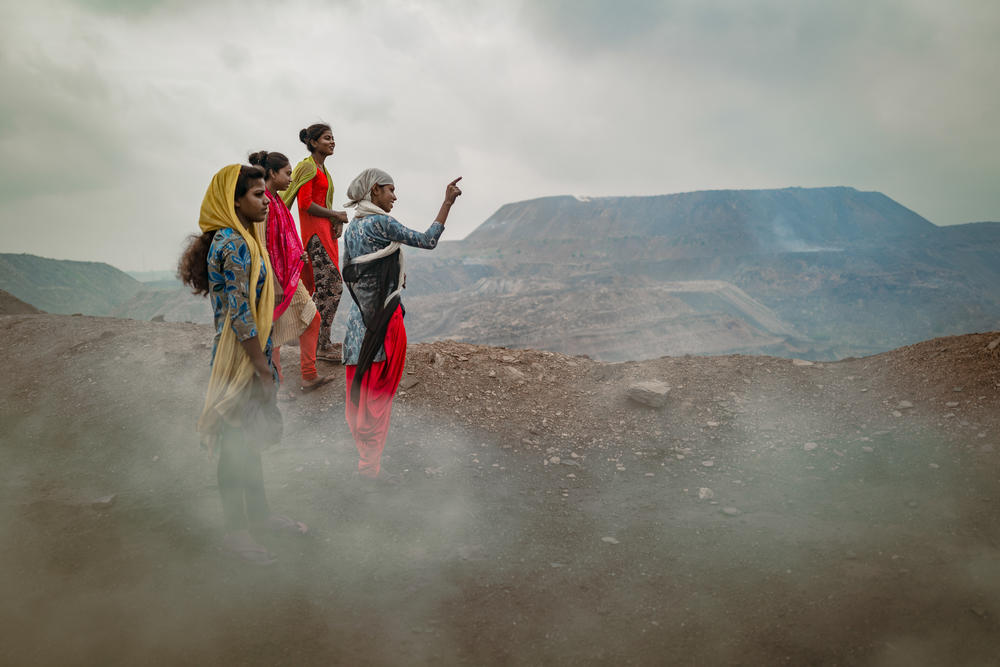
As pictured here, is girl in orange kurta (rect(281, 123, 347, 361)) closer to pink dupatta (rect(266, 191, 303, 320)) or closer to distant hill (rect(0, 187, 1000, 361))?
pink dupatta (rect(266, 191, 303, 320))

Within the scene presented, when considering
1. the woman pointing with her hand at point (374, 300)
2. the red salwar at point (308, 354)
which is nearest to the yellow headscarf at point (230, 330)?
the woman pointing with her hand at point (374, 300)

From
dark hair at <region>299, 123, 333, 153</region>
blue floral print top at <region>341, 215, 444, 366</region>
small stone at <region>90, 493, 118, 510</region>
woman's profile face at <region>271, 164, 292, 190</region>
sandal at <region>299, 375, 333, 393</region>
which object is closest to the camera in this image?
small stone at <region>90, 493, 118, 510</region>

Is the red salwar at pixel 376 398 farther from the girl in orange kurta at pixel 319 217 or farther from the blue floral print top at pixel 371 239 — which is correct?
the girl in orange kurta at pixel 319 217

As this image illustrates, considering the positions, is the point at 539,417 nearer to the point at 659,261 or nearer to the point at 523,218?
the point at 659,261

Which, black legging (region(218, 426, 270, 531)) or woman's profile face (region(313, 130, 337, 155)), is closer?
black legging (region(218, 426, 270, 531))

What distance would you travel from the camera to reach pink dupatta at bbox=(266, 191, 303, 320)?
273cm

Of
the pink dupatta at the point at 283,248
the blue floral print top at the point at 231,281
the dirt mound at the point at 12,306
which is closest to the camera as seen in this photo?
the blue floral print top at the point at 231,281

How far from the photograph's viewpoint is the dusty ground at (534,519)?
2059mm

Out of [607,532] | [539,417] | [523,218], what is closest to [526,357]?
[539,417]

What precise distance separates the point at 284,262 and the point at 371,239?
51cm

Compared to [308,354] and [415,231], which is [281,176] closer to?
[415,231]

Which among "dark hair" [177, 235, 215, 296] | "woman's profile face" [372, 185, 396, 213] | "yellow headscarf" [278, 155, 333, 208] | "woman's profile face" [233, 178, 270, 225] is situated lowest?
"dark hair" [177, 235, 215, 296]

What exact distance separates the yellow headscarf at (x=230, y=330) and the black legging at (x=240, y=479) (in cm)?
9

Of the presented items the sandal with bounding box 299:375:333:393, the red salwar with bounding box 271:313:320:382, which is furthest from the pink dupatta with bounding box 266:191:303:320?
the sandal with bounding box 299:375:333:393
